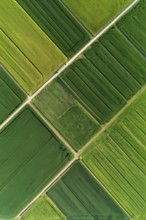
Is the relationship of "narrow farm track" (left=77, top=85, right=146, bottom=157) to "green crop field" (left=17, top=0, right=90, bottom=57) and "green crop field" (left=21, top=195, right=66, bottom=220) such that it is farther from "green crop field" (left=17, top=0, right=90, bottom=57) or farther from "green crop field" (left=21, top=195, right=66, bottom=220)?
"green crop field" (left=17, top=0, right=90, bottom=57)

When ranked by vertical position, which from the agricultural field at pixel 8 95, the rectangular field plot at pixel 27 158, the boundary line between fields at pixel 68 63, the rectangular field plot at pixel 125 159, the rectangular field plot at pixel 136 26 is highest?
the agricultural field at pixel 8 95

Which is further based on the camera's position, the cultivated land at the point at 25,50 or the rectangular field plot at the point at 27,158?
the rectangular field plot at the point at 27,158

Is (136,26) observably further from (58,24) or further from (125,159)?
(125,159)

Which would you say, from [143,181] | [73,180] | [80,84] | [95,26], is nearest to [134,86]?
[80,84]

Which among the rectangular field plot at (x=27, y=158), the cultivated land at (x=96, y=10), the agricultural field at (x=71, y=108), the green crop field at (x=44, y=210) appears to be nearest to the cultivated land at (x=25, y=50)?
the agricultural field at (x=71, y=108)

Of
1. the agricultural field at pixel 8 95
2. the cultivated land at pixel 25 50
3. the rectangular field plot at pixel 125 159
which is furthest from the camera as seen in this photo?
the rectangular field plot at pixel 125 159

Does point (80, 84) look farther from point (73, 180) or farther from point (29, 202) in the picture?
point (29, 202)

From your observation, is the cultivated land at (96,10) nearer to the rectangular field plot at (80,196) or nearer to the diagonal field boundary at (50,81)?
the diagonal field boundary at (50,81)

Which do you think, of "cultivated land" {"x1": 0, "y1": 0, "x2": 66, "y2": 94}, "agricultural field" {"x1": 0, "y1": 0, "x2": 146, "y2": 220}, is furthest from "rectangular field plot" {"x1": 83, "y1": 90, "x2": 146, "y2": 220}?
"cultivated land" {"x1": 0, "y1": 0, "x2": 66, "y2": 94}
